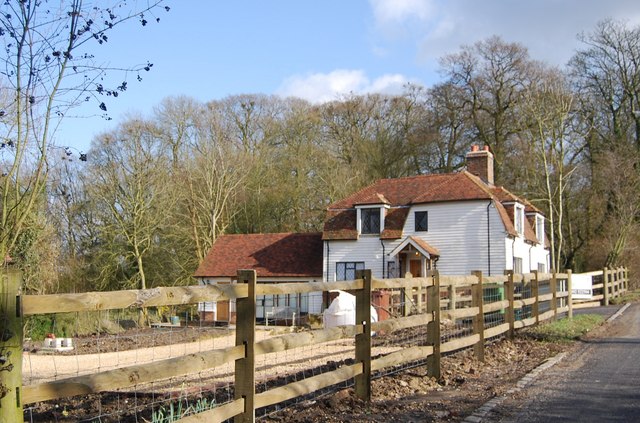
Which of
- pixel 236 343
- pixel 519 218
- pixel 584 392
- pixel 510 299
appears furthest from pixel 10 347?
pixel 519 218

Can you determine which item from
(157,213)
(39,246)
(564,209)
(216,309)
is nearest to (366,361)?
(216,309)

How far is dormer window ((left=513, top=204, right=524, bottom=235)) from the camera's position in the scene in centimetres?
3430

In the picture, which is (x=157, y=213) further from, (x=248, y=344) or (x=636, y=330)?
(x=248, y=344)

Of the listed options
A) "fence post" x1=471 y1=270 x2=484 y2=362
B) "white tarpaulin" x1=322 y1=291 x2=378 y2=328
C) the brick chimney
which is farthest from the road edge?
the brick chimney

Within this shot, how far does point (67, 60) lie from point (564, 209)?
42916 millimetres

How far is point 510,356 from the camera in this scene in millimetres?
12234

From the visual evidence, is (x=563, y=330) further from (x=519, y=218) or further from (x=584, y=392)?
(x=519, y=218)

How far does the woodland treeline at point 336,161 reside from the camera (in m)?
38.9

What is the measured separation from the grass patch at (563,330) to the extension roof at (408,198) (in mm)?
14798

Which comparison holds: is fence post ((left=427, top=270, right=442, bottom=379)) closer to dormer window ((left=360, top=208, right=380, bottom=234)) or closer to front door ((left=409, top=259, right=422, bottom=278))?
front door ((left=409, top=259, right=422, bottom=278))

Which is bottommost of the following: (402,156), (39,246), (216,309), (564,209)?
(216,309)

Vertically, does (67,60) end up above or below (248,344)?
above

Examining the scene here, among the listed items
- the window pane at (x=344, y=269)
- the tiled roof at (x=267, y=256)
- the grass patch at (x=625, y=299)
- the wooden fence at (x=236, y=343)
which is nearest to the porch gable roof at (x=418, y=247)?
the window pane at (x=344, y=269)

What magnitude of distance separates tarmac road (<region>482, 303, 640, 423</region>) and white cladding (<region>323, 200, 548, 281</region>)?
1905 centimetres
